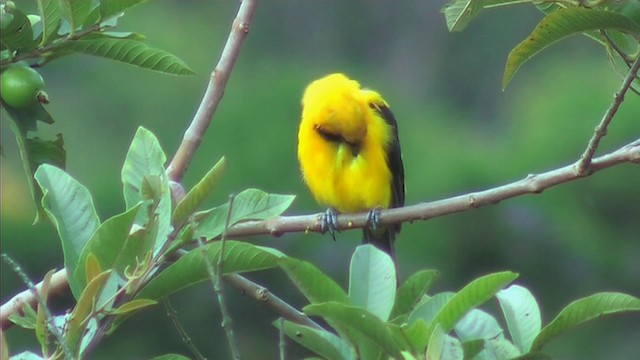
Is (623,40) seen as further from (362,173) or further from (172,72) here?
(362,173)

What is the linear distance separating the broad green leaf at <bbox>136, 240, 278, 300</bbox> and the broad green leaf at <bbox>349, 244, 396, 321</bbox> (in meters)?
0.11

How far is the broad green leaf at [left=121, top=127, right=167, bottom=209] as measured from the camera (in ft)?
6.62

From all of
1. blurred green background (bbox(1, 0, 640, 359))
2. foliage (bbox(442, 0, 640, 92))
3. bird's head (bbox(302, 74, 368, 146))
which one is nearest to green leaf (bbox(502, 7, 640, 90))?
foliage (bbox(442, 0, 640, 92))

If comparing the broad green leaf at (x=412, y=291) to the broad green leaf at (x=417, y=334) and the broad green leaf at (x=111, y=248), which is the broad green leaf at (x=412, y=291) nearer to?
the broad green leaf at (x=417, y=334)

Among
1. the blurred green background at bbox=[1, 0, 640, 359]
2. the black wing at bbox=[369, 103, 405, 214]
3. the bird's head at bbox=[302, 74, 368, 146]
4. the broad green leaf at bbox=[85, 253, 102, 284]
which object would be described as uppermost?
the broad green leaf at bbox=[85, 253, 102, 284]

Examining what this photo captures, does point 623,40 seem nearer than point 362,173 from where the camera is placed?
Yes

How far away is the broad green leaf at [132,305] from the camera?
174cm

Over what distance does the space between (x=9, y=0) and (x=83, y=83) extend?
30.8 ft

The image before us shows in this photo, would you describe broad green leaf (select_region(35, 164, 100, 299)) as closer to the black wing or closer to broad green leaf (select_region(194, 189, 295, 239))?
broad green leaf (select_region(194, 189, 295, 239))

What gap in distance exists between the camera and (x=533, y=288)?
332 inches

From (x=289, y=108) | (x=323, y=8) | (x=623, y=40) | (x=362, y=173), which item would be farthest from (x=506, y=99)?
(x=623, y=40)

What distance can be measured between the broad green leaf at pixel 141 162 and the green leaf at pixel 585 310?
2.01 feet

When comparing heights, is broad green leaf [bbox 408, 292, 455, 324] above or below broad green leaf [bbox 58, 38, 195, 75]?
below

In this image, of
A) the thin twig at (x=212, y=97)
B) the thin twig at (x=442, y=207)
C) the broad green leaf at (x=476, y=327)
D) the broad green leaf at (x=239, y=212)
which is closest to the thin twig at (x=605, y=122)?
the thin twig at (x=442, y=207)
